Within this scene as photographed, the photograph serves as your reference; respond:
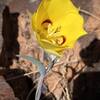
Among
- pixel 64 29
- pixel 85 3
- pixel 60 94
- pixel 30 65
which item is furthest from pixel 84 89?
pixel 64 29

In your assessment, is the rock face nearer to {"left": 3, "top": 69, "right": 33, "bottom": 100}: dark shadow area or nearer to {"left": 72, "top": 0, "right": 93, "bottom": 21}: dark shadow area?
{"left": 3, "top": 69, "right": 33, "bottom": 100}: dark shadow area

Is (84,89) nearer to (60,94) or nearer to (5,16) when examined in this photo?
(60,94)

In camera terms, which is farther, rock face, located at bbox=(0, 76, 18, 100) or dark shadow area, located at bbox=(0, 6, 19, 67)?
dark shadow area, located at bbox=(0, 6, 19, 67)

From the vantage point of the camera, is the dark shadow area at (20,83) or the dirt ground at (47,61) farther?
the dirt ground at (47,61)

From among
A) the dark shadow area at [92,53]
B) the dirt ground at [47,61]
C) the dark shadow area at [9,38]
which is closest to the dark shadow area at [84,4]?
the dirt ground at [47,61]

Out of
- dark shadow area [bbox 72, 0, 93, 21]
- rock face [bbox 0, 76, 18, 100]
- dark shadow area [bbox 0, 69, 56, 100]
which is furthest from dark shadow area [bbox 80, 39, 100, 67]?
rock face [bbox 0, 76, 18, 100]

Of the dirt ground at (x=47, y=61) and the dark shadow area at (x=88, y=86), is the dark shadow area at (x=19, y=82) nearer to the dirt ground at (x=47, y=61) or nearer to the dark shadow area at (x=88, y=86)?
the dirt ground at (x=47, y=61)

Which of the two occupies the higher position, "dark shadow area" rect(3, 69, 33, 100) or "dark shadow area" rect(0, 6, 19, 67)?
"dark shadow area" rect(0, 6, 19, 67)

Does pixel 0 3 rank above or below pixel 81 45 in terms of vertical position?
above

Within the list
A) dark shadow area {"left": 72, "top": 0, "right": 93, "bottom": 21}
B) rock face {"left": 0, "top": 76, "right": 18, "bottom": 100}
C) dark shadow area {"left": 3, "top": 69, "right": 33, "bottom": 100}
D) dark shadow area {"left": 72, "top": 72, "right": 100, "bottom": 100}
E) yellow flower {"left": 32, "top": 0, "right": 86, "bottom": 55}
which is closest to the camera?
yellow flower {"left": 32, "top": 0, "right": 86, "bottom": 55}
